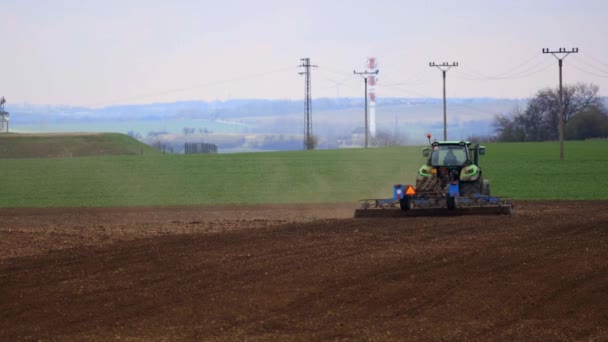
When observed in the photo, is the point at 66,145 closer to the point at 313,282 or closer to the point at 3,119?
the point at 3,119

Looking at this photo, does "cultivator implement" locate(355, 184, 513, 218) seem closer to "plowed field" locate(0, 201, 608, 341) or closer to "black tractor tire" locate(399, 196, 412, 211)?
"black tractor tire" locate(399, 196, 412, 211)

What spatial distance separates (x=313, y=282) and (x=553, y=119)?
111 meters

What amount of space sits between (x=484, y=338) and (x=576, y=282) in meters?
3.75

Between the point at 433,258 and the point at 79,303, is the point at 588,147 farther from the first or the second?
the point at 79,303

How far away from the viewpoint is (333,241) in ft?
63.9

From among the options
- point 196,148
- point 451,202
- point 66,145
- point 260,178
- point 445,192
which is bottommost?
point 260,178

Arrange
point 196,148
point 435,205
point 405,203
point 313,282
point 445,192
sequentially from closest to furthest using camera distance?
point 313,282 → point 405,203 → point 435,205 → point 445,192 → point 196,148

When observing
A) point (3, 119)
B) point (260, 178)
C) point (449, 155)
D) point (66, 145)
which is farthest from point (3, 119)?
point (449, 155)

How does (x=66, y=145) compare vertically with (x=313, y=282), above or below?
above

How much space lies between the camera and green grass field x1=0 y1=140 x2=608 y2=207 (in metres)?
38.6

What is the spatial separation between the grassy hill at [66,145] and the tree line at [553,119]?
4714 centimetres

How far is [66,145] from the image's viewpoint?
89.5 m

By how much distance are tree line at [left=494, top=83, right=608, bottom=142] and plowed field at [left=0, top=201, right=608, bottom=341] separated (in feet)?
299

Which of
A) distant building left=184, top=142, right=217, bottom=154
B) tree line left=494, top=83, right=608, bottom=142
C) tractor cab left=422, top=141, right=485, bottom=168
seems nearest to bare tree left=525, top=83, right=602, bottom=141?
tree line left=494, top=83, right=608, bottom=142
